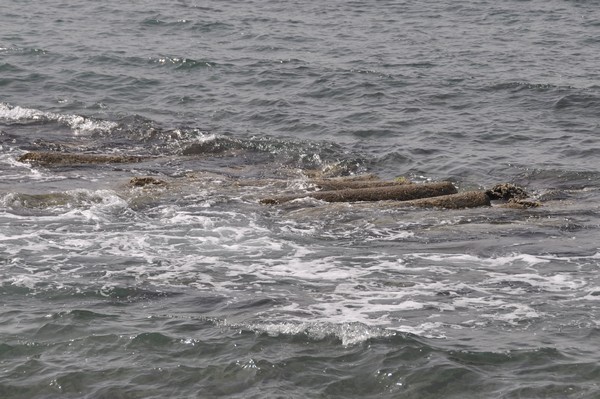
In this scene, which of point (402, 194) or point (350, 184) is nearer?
point (402, 194)

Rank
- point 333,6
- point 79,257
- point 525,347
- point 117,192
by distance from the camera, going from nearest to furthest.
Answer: point 525,347 < point 79,257 < point 117,192 < point 333,6

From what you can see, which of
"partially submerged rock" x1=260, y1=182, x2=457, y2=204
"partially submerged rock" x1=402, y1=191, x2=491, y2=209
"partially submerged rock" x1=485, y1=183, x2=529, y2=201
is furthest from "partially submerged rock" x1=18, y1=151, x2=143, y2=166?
"partially submerged rock" x1=485, y1=183, x2=529, y2=201

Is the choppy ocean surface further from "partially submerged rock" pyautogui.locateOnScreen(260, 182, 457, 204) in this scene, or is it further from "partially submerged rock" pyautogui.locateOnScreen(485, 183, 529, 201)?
"partially submerged rock" pyautogui.locateOnScreen(485, 183, 529, 201)

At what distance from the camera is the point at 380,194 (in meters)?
16.2

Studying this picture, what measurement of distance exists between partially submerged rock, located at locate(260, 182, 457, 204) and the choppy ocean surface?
370mm

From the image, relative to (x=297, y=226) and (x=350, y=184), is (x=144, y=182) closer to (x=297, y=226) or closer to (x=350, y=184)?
(x=297, y=226)

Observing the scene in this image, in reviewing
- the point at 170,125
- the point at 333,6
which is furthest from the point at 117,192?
the point at 333,6

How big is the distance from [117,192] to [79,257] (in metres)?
3.16

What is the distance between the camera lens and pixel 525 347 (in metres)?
10.5

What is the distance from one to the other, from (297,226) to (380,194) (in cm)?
190

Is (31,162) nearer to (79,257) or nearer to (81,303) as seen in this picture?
(79,257)

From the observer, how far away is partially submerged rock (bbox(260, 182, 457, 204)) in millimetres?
16188

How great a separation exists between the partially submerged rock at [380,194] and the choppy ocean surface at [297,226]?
1.21ft

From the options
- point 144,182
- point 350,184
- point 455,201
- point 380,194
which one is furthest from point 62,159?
point 455,201
